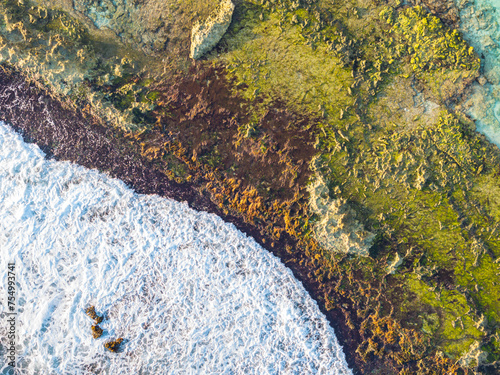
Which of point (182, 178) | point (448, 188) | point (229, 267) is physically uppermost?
point (448, 188)

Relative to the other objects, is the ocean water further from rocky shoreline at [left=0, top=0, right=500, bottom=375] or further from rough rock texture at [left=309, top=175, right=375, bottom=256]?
rough rock texture at [left=309, top=175, right=375, bottom=256]

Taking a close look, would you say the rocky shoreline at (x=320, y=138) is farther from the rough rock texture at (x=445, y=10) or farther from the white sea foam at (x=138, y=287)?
the white sea foam at (x=138, y=287)

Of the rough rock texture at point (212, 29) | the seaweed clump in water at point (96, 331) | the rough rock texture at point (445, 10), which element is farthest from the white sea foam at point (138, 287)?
the rough rock texture at point (445, 10)

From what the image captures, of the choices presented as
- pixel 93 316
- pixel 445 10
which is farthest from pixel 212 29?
pixel 93 316

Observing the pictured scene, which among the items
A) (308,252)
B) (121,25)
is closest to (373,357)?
(308,252)

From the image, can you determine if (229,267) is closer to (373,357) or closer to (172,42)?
(373,357)

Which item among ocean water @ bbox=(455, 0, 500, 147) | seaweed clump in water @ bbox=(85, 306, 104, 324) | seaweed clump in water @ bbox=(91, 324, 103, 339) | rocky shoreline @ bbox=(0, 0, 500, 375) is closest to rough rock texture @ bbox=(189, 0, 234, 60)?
rocky shoreline @ bbox=(0, 0, 500, 375)
